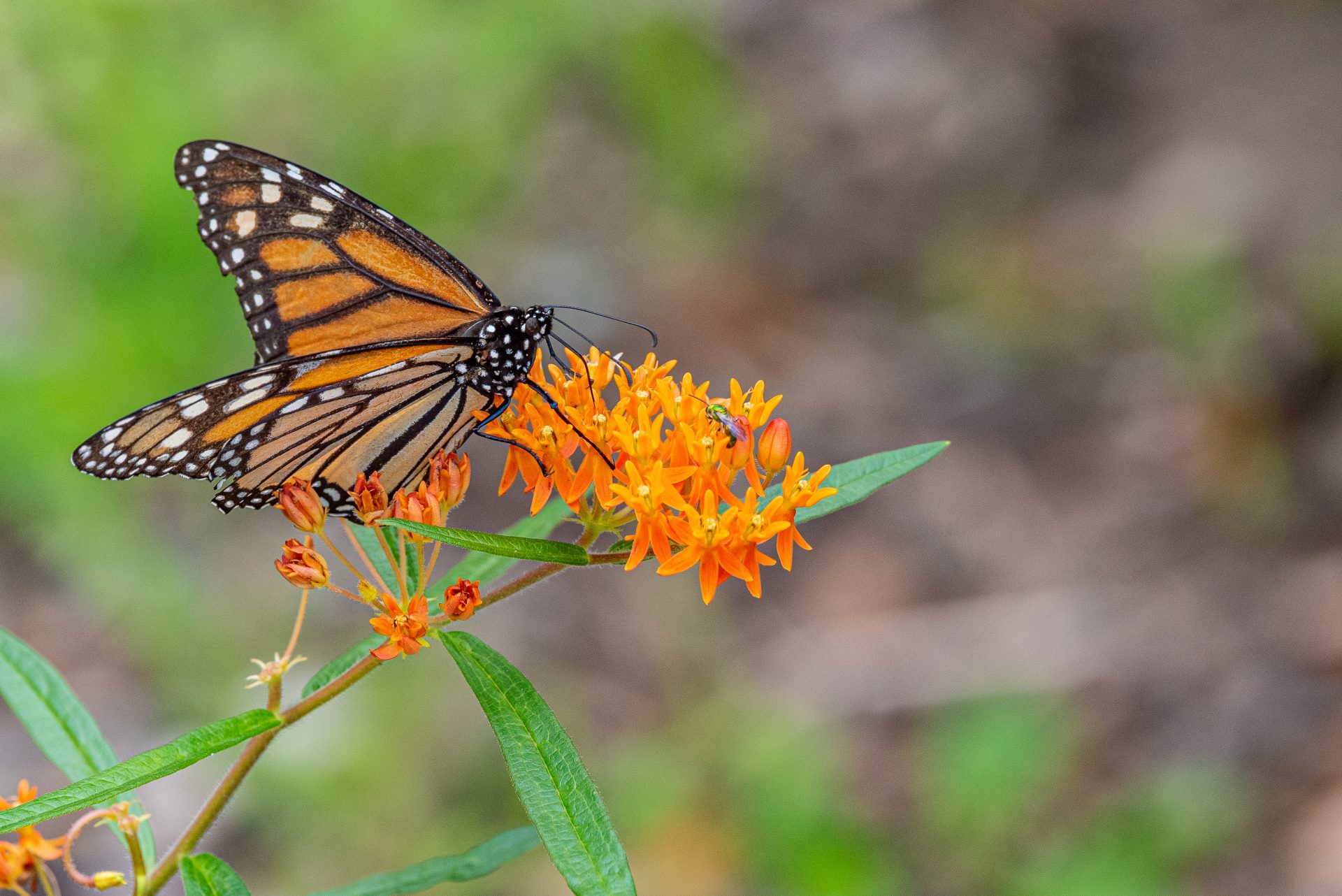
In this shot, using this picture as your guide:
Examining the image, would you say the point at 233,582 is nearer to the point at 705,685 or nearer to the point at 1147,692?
the point at 705,685

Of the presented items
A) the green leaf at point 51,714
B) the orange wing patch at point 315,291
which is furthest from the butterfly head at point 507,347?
the green leaf at point 51,714

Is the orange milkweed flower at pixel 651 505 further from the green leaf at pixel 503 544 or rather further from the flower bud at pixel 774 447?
the flower bud at pixel 774 447

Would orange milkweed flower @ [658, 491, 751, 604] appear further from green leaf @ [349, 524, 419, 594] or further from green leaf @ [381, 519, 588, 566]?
green leaf @ [349, 524, 419, 594]

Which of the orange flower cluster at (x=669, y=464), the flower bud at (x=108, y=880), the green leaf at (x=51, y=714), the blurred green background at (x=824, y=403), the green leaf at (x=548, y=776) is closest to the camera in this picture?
the green leaf at (x=548, y=776)

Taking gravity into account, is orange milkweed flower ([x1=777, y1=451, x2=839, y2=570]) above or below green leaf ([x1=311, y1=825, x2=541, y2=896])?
above

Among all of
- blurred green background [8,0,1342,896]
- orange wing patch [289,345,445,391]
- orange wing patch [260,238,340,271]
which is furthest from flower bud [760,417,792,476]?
blurred green background [8,0,1342,896]

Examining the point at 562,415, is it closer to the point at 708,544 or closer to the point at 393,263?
the point at 708,544
